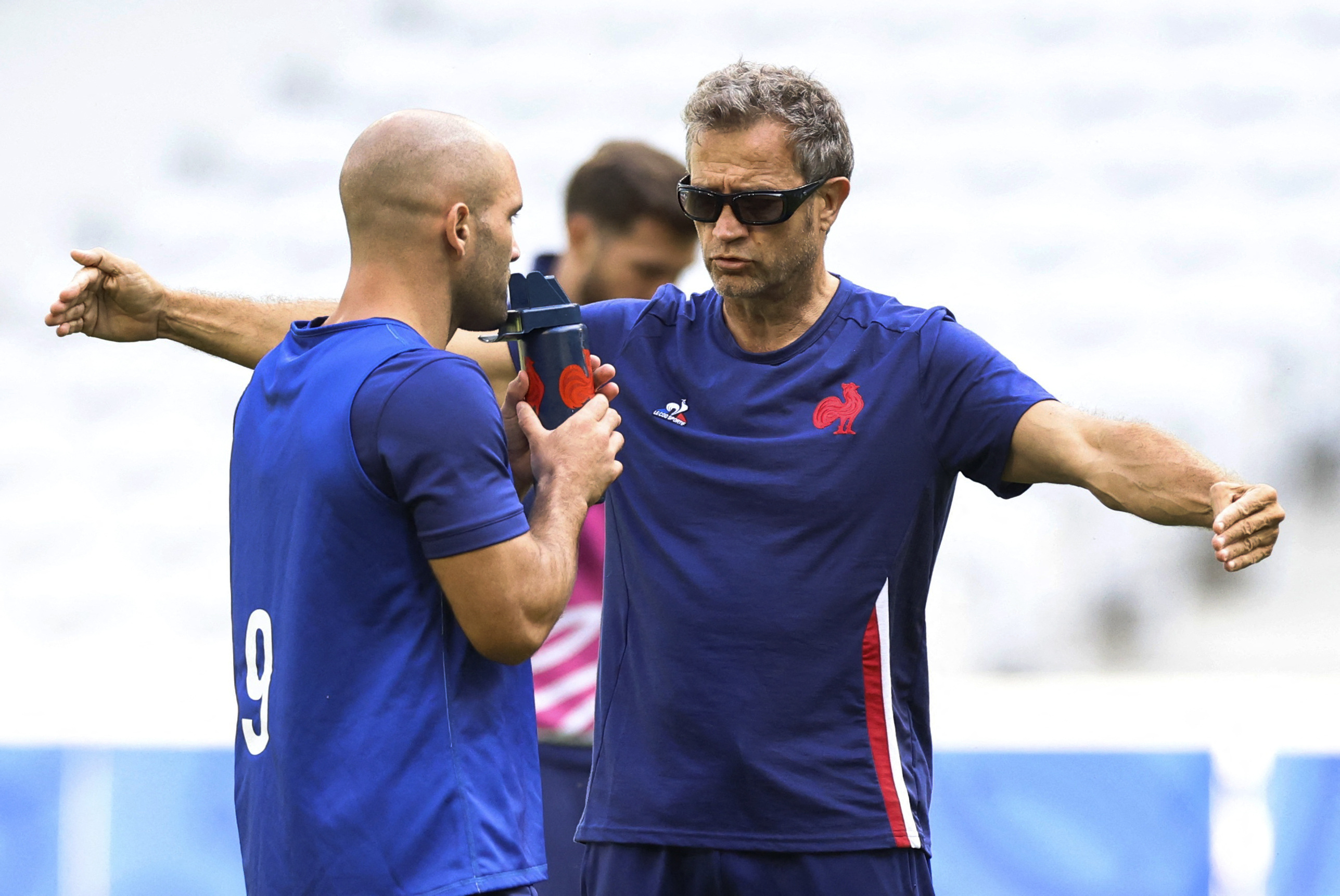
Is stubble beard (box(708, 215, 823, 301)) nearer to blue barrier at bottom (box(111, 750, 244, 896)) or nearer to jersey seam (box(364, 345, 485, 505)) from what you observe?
jersey seam (box(364, 345, 485, 505))

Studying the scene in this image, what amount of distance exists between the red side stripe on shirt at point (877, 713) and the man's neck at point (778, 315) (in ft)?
1.63

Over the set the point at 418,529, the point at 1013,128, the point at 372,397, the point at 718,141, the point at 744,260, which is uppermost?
the point at 1013,128

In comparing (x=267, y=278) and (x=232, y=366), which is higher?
(x=267, y=278)

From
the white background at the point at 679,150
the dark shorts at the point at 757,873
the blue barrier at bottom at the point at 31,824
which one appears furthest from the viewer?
the white background at the point at 679,150

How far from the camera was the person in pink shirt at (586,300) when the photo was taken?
3051 mm

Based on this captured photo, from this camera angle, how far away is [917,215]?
6457mm

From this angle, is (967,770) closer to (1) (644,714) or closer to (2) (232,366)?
(1) (644,714)

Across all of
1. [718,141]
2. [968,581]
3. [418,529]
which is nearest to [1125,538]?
[968,581]

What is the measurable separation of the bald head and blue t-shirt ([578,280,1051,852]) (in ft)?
2.08

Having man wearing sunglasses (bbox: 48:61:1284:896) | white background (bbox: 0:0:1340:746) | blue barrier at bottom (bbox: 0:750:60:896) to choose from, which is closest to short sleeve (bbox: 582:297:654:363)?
man wearing sunglasses (bbox: 48:61:1284:896)

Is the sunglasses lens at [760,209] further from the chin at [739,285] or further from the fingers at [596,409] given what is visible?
the fingers at [596,409]

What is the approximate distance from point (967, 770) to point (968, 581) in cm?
165

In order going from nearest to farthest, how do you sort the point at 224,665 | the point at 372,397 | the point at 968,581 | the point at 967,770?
the point at 372,397 < the point at 967,770 < the point at 224,665 < the point at 968,581

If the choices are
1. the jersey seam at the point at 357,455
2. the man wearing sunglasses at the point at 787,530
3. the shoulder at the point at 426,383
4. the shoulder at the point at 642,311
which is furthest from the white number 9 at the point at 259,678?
the shoulder at the point at 642,311
